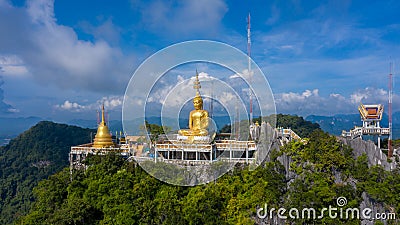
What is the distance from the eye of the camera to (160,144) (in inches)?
669

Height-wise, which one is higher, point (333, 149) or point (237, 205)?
point (333, 149)

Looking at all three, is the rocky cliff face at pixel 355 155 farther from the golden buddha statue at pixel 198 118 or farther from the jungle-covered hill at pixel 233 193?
the golden buddha statue at pixel 198 118

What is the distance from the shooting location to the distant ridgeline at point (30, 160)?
38531mm

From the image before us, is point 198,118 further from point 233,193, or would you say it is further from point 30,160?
point 30,160

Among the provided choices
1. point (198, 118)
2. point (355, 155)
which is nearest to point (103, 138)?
point (198, 118)

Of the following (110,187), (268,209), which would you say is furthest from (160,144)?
(268,209)

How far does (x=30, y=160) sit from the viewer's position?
48969mm

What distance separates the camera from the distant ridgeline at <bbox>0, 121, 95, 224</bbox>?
38531 millimetres

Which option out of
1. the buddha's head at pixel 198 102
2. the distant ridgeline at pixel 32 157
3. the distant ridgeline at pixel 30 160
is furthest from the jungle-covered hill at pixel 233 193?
the distant ridgeline at pixel 30 160

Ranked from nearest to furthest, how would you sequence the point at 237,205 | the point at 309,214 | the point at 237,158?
the point at 309,214 < the point at 237,205 < the point at 237,158

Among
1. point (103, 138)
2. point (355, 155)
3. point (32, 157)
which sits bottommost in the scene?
point (32, 157)

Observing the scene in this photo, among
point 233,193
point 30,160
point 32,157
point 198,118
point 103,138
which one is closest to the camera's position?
point 233,193

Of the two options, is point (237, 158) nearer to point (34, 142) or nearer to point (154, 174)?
point (154, 174)

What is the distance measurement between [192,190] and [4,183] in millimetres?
39014
